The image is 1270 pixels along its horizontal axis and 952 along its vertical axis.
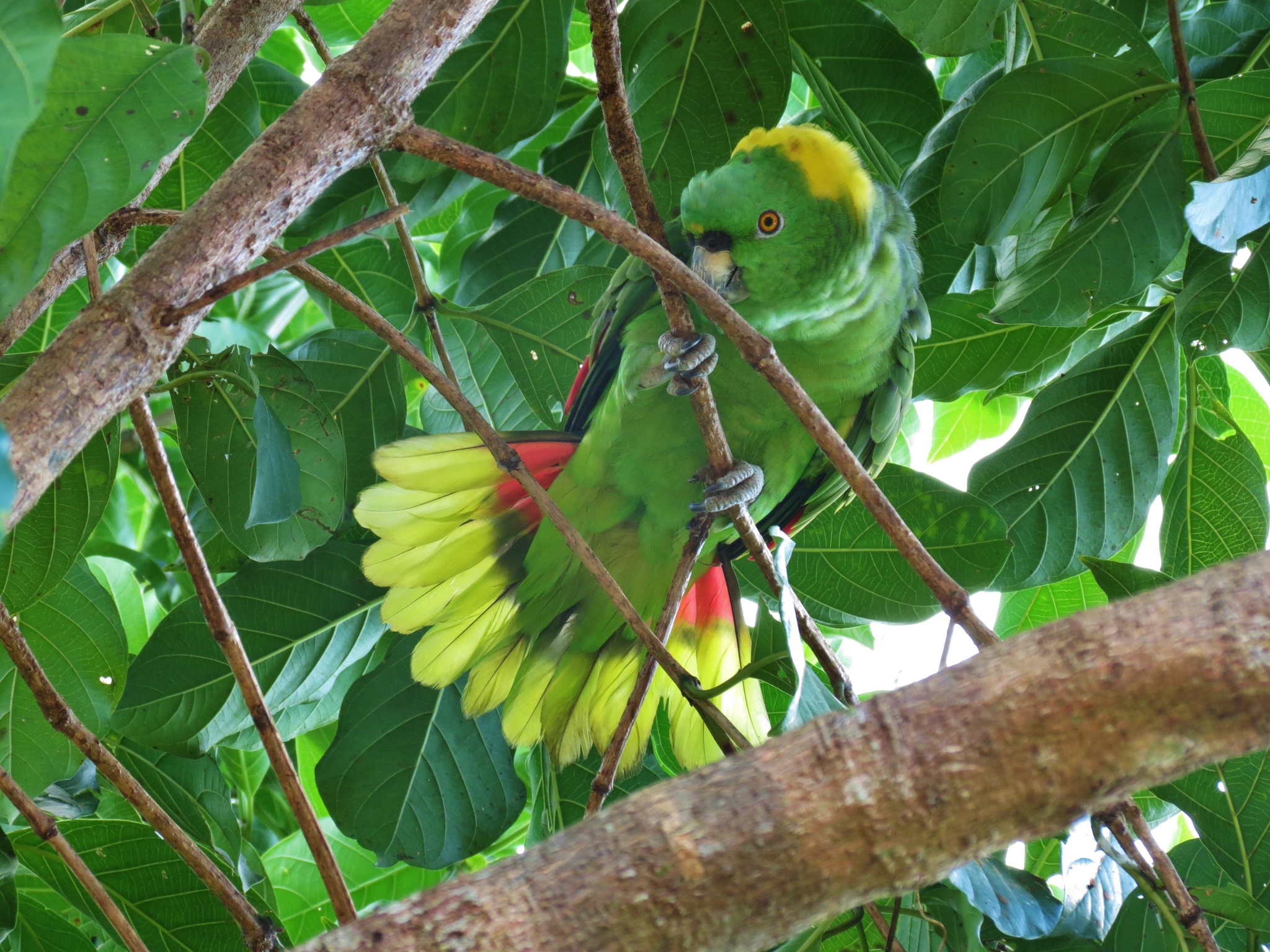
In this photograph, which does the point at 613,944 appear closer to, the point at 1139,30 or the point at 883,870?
the point at 883,870

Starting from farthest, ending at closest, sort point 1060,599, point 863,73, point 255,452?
point 1060,599 → point 863,73 → point 255,452

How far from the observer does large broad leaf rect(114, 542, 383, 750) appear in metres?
1.23

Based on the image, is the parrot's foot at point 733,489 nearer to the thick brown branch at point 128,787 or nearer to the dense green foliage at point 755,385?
the dense green foliage at point 755,385

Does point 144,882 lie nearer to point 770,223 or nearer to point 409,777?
point 409,777

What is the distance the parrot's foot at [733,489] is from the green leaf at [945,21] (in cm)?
58

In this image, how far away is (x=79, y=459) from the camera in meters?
1.04

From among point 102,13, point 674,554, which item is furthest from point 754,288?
point 102,13

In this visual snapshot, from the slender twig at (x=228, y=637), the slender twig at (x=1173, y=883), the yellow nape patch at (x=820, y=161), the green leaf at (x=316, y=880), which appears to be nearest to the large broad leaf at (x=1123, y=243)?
the yellow nape patch at (x=820, y=161)

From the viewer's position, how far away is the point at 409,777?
130 centimetres

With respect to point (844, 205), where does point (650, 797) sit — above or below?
below

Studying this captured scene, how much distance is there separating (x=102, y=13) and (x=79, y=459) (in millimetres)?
468

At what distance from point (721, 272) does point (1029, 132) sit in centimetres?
45

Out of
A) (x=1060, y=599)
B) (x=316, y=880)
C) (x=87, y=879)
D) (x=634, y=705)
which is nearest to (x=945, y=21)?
(x=634, y=705)

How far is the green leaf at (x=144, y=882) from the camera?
3.51 feet
